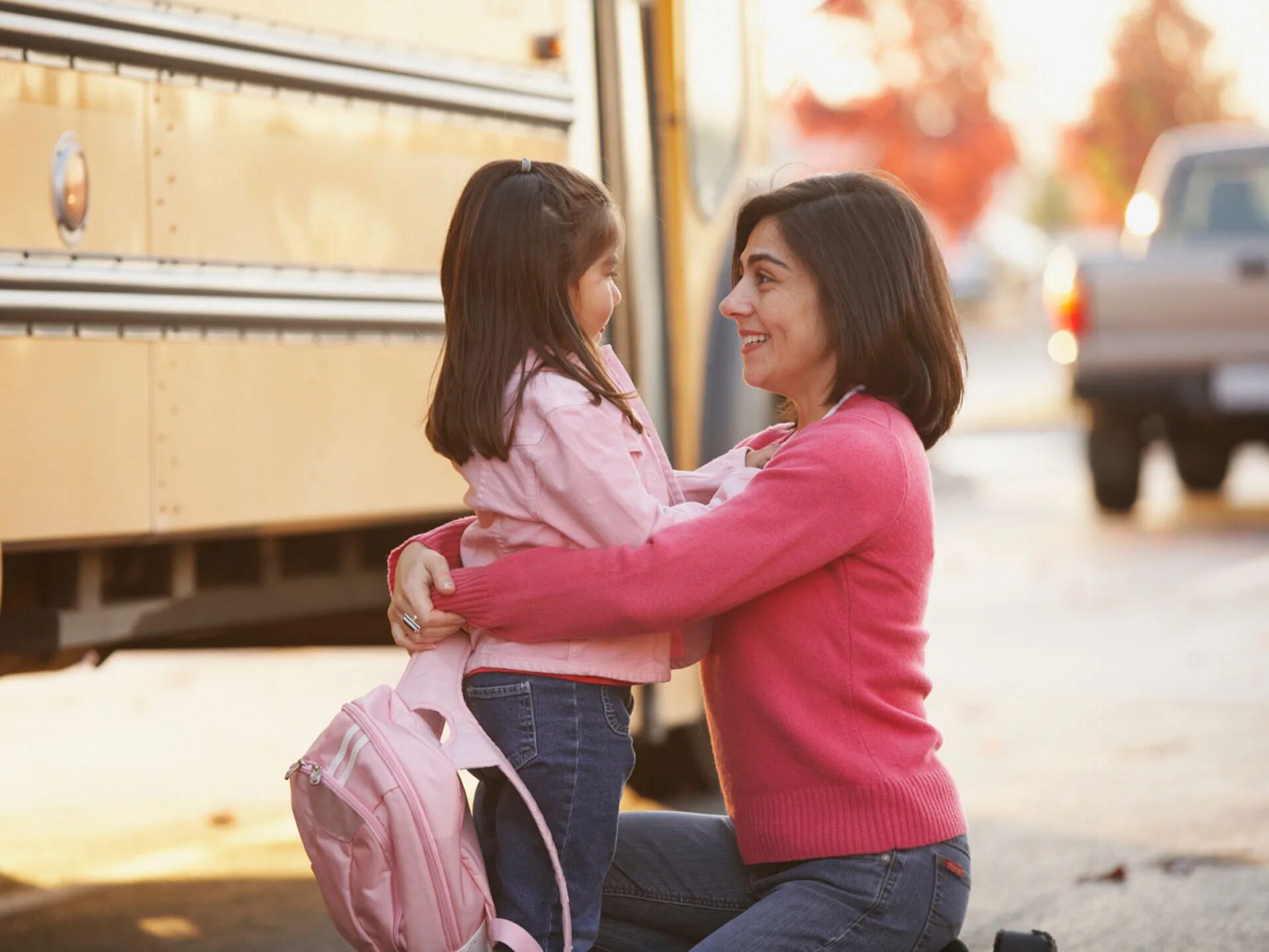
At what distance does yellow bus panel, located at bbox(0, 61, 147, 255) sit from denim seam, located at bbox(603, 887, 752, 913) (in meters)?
1.35

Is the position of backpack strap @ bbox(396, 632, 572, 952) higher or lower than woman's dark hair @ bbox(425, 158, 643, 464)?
lower

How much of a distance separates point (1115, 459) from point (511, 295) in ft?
31.4

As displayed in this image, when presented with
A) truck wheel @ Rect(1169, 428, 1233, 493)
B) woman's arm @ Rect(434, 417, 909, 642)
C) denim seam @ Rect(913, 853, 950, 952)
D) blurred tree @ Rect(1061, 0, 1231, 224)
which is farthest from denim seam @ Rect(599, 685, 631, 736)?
blurred tree @ Rect(1061, 0, 1231, 224)

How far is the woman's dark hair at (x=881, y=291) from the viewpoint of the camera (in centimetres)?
259

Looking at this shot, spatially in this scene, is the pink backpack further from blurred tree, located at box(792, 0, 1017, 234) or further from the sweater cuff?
blurred tree, located at box(792, 0, 1017, 234)

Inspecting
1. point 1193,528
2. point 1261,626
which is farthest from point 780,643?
point 1193,528

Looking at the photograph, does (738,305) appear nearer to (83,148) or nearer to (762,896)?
(762,896)

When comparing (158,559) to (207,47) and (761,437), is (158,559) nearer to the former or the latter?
(207,47)

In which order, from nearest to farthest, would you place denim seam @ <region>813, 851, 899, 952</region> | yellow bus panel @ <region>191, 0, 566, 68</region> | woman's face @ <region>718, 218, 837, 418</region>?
denim seam @ <region>813, 851, 899, 952</region>
woman's face @ <region>718, 218, 837, 418</region>
yellow bus panel @ <region>191, 0, 566, 68</region>

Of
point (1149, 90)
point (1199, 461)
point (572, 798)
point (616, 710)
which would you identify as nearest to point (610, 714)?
point (616, 710)

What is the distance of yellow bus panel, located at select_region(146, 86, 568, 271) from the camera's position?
334cm

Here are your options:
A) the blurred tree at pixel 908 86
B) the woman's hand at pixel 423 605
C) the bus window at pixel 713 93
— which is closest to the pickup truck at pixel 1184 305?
the bus window at pixel 713 93

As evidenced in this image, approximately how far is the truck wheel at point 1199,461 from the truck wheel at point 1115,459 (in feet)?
4.73

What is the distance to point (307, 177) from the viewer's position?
11.8 ft
